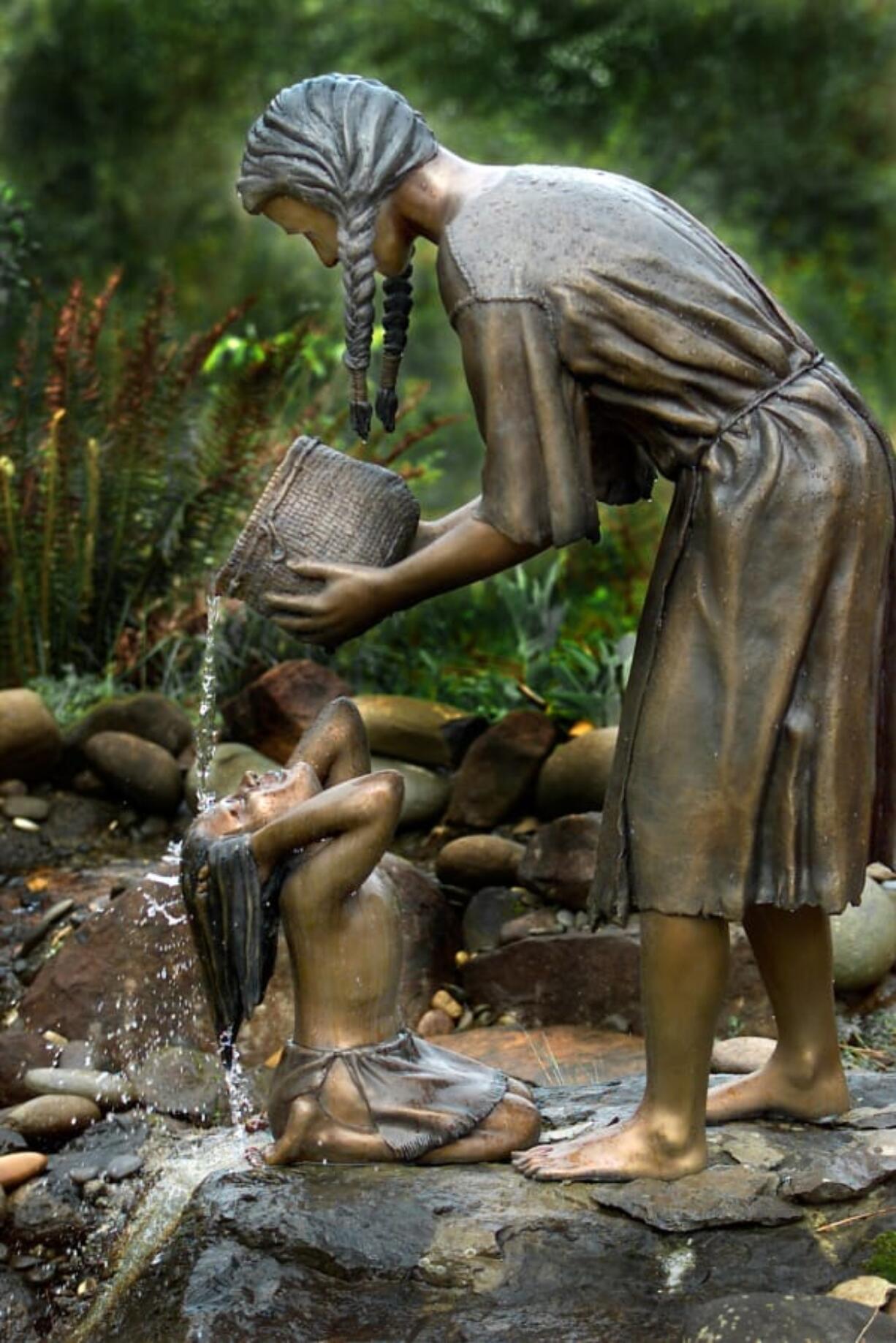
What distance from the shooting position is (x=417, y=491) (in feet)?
33.2

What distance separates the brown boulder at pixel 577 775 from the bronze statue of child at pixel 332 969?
2793 millimetres

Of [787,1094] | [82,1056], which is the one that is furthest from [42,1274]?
[787,1094]

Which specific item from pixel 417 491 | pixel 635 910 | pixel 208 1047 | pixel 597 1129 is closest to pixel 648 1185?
pixel 597 1129

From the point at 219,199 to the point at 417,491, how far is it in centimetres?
379

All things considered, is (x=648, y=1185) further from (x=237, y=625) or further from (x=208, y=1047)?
(x=237, y=625)

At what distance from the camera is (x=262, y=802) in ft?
12.3

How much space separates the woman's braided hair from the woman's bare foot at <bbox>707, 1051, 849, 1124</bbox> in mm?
1752

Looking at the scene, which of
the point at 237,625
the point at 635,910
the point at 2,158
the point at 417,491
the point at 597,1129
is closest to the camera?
the point at 635,910

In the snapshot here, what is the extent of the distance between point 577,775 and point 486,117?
8326 mm

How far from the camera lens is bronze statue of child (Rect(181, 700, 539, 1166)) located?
11.8ft

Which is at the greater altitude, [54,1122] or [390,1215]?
[390,1215]

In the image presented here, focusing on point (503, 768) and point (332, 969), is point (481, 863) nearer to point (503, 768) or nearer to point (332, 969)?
point (503, 768)

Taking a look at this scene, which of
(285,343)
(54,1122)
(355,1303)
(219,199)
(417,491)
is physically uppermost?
(219,199)

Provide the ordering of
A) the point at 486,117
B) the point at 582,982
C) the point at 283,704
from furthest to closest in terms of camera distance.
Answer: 1. the point at 486,117
2. the point at 283,704
3. the point at 582,982
